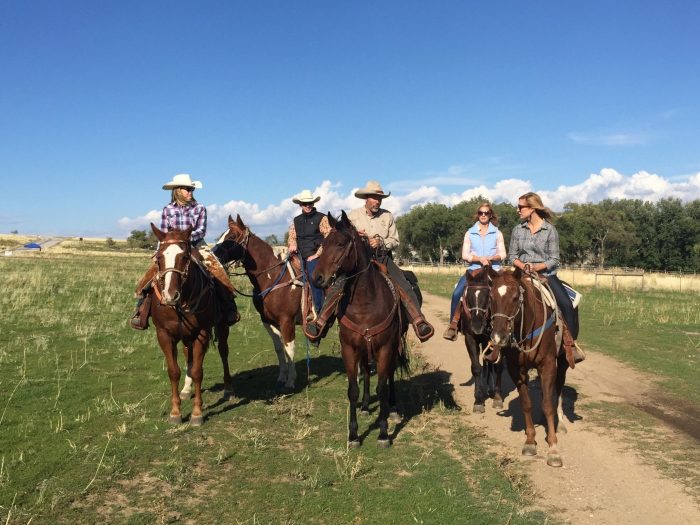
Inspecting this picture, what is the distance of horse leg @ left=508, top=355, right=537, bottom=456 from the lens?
6.39 meters

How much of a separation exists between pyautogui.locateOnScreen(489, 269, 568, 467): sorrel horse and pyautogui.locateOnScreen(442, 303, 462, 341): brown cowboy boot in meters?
1.38

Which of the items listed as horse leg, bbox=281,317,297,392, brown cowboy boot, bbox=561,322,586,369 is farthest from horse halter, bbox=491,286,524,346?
horse leg, bbox=281,317,297,392

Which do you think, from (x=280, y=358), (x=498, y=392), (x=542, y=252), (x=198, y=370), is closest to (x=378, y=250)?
(x=542, y=252)

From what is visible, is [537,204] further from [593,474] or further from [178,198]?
[178,198]

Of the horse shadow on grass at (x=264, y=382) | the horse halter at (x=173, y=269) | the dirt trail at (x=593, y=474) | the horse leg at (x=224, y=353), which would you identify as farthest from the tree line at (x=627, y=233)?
the horse halter at (x=173, y=269)

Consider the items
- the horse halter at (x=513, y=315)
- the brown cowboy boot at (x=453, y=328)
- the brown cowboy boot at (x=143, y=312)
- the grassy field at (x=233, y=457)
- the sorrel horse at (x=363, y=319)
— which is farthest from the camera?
the brown cowboy boot at (x=453, y=328)

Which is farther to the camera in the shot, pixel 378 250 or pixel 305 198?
pixel 305 198

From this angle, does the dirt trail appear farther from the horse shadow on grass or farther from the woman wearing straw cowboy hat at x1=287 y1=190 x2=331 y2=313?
the woman wearing straw cowboy hat at x1=287 y1=190 x2=331 y2=313

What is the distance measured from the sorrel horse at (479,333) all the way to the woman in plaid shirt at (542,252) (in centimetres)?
80

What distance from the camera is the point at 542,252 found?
724 centimetres

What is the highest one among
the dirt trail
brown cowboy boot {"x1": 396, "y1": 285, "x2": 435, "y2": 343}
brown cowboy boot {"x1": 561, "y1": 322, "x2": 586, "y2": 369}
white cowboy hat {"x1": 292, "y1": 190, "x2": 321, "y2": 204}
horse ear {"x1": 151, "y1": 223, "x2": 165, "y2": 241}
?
white cowboy hat {"x1": 292, "y1": 190, "x2": 321, "y2": 204}

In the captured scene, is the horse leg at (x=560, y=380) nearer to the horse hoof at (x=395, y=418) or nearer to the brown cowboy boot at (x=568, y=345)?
the brown cowboy boot at (x=568, y=345)

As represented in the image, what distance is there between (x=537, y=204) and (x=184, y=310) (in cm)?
539

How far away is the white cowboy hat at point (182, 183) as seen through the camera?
8281 mm
